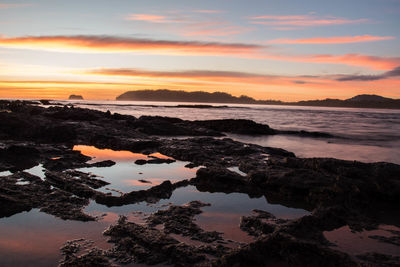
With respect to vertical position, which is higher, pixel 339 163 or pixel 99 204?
pixel 339 163

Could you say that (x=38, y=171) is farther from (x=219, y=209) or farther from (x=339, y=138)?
(x=339, y=138)

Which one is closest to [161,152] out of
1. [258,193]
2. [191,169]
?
[191,169]

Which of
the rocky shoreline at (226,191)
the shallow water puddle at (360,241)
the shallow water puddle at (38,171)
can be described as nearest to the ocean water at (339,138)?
the rocky shoreline at (226,191)

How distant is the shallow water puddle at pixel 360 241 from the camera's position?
5.28 meters

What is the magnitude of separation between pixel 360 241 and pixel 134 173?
754cm

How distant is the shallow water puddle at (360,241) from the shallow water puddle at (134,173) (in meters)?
5.40

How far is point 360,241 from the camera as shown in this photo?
563 centimetres

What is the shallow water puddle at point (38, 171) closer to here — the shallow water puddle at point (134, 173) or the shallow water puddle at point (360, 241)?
the shallow water puddle at point (134, 173)

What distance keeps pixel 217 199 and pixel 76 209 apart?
365 cm

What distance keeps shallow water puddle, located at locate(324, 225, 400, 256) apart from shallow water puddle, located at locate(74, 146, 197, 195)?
17.7 ft

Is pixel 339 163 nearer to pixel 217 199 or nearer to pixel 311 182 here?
pixel 311 182

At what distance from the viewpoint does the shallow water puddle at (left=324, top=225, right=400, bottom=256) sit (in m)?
5.28

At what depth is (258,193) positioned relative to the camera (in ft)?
28.8

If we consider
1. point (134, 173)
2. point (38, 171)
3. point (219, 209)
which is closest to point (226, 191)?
point (219, 209)
